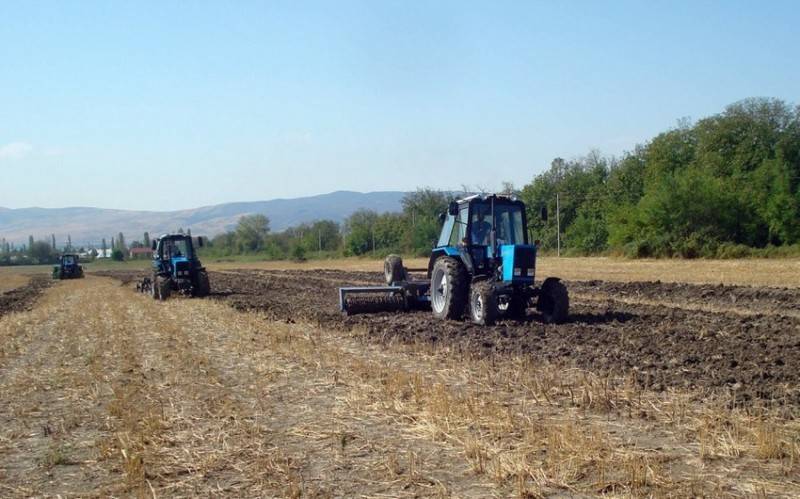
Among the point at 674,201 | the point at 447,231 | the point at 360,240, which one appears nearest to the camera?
the point at 447,231

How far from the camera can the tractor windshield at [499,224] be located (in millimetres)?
14148

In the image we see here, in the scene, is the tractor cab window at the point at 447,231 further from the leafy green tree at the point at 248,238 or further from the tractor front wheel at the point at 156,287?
the leafy green tree at the point at 248,238

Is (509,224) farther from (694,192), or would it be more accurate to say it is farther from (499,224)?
(694,192)

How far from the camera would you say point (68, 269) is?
5012 cm

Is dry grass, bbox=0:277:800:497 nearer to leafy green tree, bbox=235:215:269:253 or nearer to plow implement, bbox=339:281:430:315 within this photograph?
plow implement, bbox=339:281:430:315

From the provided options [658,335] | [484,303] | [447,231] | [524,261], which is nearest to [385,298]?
[447,231]

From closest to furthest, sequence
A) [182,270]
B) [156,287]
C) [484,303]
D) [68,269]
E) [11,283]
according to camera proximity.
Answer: [484,303] < [156,287] < [182,270] < [11,283] < [68,269]

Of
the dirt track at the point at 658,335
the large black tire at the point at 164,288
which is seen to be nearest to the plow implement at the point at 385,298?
the dirt track at the point at 658,335

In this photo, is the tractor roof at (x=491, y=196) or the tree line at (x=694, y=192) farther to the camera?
the tree line at (x=694, y=192)

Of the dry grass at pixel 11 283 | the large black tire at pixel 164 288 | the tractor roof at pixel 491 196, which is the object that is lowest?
the dry grass at pixel 11 283

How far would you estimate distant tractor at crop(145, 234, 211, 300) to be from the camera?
2389 cm

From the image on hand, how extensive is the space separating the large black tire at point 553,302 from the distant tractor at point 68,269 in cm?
4345

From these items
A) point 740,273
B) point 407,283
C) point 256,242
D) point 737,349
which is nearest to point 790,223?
point 740,273

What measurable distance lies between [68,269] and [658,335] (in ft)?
152
